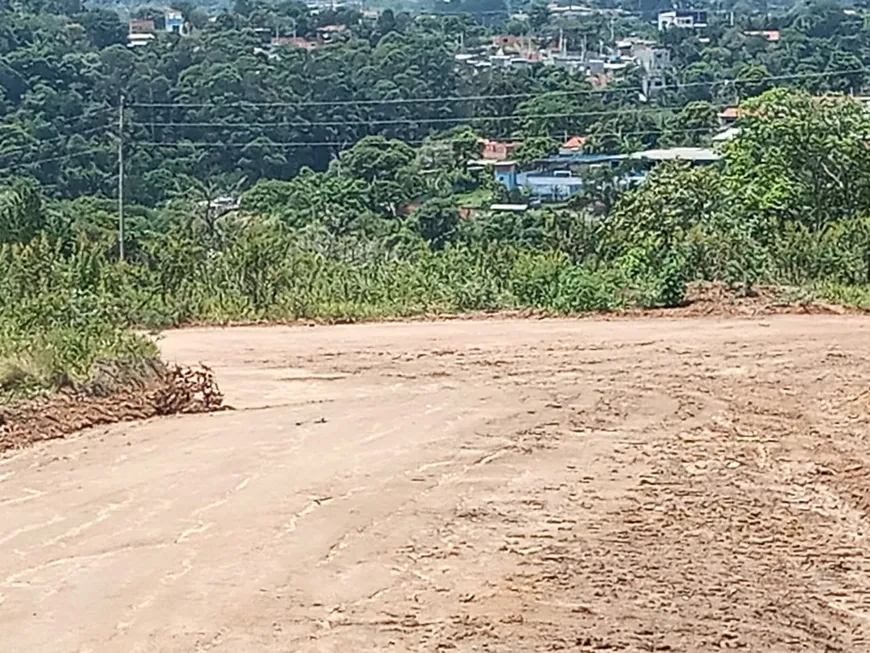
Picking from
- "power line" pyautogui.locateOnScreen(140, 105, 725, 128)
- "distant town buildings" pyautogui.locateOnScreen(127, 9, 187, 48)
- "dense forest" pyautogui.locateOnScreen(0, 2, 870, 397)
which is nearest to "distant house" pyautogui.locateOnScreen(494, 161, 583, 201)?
"dense forest" pyautogui.locateOnScreen(0, 2, 870, 397)

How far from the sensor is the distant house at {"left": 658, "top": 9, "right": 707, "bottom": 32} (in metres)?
102

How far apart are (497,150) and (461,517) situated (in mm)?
40809

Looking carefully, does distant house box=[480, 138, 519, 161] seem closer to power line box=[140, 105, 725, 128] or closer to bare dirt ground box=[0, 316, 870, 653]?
power line box=[140, 105, 725, 128]

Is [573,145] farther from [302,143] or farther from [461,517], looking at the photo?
[461,517]

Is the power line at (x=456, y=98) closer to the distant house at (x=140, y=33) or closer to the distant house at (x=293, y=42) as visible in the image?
the distant house at (x=293, y=42)

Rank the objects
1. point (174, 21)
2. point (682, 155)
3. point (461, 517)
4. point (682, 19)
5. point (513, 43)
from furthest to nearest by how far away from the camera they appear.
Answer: point (682, 19), point (513, 43), point (174, 21), point (682, 155), point (461, 517)

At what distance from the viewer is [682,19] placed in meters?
113

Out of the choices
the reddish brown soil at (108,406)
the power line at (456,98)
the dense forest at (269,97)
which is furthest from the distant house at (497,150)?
the reddish brown soil at (108,406)

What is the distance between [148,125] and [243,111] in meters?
3.16

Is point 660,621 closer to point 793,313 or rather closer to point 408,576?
point 408,576

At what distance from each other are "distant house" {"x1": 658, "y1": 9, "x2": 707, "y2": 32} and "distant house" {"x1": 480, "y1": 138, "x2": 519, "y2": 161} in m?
49.9

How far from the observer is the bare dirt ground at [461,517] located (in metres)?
6.91

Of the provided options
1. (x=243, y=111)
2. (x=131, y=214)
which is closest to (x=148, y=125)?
(x=243, y=111)

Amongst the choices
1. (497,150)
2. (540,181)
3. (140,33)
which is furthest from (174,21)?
(540,181)
